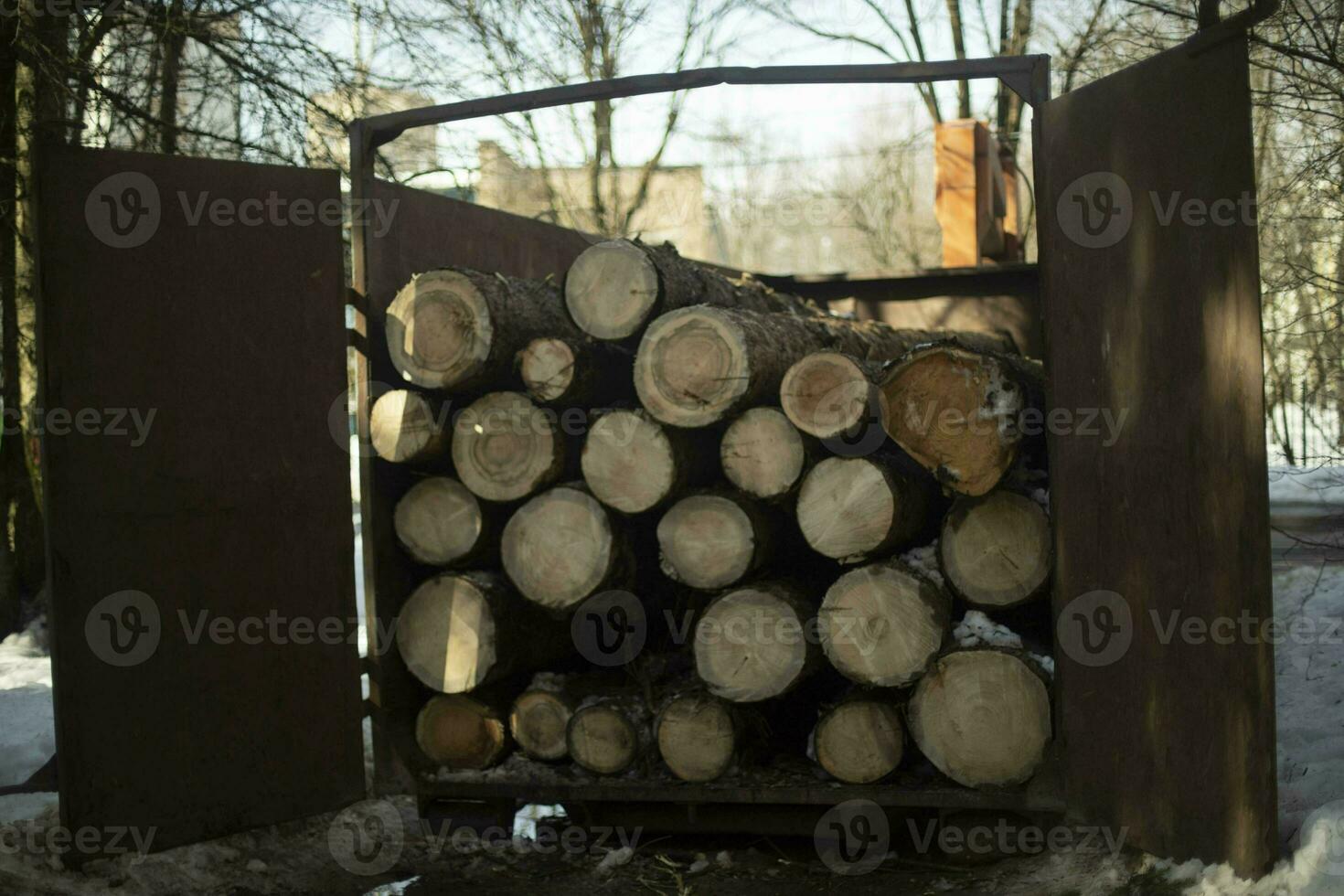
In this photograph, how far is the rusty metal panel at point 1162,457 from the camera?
120 inches

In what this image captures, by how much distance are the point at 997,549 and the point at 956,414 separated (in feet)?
1.52

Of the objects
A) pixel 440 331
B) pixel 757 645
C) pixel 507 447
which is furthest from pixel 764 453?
pixel 440 331

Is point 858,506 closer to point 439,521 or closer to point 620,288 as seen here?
point 620,288

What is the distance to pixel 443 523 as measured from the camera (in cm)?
437

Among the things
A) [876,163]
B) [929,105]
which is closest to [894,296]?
[929,105]

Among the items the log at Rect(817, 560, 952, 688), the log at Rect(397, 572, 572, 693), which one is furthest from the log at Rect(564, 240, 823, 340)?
the log at Rect(817, 560, 952, 688)

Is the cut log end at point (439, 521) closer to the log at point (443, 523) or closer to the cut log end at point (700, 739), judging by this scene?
the log at point (443, 523)

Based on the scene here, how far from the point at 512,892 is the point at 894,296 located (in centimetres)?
529

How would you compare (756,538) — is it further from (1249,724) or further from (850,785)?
(1249,724)

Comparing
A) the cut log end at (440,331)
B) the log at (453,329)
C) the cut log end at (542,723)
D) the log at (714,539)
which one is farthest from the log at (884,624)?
the cut log end at (440,331)

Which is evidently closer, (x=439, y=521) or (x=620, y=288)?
(x=620, y=288)

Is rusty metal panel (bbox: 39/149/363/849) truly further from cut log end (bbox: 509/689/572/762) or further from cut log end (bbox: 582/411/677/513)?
cut log end (bbox: 582/411/677/513)

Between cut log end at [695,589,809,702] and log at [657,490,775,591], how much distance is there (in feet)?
0.31

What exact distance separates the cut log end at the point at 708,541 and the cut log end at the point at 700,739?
413 millimetres
